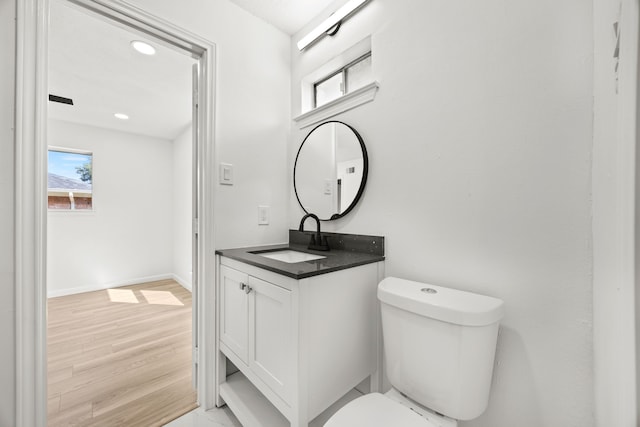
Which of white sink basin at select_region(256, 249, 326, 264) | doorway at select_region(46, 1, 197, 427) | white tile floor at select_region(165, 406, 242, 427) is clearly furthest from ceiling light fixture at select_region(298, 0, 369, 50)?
white tile floor at select_region(165, 406, 242, 427)

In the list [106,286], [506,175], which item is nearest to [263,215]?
[506,175]

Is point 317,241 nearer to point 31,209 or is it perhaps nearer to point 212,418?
point 212,418

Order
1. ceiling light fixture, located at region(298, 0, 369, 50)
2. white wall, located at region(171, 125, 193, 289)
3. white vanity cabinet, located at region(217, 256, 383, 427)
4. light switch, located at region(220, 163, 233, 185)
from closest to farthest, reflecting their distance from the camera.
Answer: white vanity cabinet, located at region(217, 256, 383, 427)
ceiling light fixture, located at region(298, 0, 369, 50)
light switch, located at region(220, 163, 233, 185)
white wall, located at region(171, 125, 193, 289)

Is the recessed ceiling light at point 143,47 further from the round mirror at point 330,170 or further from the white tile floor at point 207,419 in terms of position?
the white tile floor at point 207,419

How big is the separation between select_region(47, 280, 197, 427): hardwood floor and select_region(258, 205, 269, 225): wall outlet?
3.58 feet

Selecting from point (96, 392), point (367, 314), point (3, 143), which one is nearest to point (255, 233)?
point (367, 314)

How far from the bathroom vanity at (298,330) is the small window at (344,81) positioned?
933mm

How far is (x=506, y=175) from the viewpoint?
90 cm

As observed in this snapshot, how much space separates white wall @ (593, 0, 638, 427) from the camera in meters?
0.45

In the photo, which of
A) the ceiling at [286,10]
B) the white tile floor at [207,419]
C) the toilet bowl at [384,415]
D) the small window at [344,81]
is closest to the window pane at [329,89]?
the small window at [344,81]

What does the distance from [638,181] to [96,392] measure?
242 cm

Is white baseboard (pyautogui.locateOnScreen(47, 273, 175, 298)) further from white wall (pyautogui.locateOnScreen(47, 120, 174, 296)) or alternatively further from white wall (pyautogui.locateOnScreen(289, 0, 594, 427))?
white wall (pyautogui.locateOnScreen(289, 0, 594, 427))

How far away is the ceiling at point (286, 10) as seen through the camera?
4.94 ft

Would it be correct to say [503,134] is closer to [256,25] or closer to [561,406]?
[561,406]
